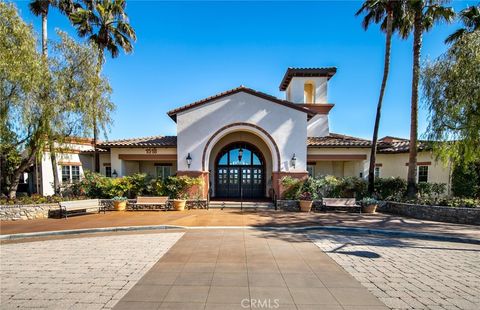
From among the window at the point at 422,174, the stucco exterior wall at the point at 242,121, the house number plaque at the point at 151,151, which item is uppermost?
the stucco exterior wall at the point at 242,121

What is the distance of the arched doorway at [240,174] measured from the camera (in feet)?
58.5

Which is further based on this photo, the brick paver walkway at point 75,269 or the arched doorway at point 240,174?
the arched doorway at point 240,174

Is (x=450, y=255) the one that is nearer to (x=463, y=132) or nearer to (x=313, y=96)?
(x=463, y=132)

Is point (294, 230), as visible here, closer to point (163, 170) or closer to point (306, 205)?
point (306, 205)

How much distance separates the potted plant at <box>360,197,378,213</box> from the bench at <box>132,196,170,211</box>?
11.2m

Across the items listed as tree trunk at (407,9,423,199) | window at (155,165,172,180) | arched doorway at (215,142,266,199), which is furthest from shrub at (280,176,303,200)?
window at (155,165,172,180)

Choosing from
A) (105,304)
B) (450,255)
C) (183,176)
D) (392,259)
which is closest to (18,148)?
(183,176)

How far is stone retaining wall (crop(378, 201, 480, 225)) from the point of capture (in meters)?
11.2

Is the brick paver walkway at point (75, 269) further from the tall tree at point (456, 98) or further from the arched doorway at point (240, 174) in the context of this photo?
the tall tree at point (456, 98)

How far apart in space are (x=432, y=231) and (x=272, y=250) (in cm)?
710

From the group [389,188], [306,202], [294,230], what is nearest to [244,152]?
[306,202]

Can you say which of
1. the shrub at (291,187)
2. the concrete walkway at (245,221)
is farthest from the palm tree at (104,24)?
the shrub at (291,187)

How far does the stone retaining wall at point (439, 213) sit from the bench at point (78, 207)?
1676cm

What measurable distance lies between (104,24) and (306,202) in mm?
17109
